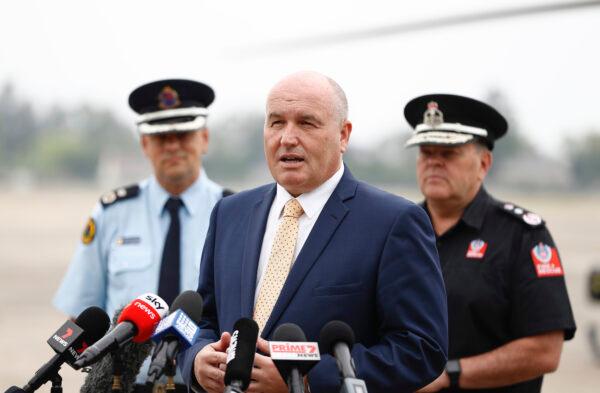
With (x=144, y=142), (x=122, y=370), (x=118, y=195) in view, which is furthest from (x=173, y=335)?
(x=144, y=142)

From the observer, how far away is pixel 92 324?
2576 millimetres

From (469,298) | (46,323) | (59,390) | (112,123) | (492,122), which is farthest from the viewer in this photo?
(112,123)

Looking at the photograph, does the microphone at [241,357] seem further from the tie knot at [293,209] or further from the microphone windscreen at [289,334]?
the tie knot at [293,209]

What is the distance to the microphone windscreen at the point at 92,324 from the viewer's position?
8.39ft

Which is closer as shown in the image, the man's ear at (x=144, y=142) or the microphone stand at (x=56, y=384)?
the microphone stand at (x=56, y=384)

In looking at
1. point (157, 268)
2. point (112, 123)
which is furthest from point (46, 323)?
point (112, 123)

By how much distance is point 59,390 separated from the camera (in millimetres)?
2518

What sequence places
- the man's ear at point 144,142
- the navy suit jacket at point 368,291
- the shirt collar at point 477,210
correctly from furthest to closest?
1. the man's ear at point 144,142
2. the shirt collar at point 477,210
3. the navy suit jacket at point 368,291

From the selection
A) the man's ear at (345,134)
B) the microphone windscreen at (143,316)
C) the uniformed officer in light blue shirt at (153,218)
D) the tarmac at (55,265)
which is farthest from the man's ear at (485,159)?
the tarmac at (55,265)

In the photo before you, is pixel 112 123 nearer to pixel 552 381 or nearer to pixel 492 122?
pixel 552 381

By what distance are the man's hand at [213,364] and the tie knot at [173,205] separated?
6.28 feet

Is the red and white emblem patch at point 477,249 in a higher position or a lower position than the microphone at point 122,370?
higher

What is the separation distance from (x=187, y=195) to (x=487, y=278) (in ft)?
4.98

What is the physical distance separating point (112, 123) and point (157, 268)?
4690cm
